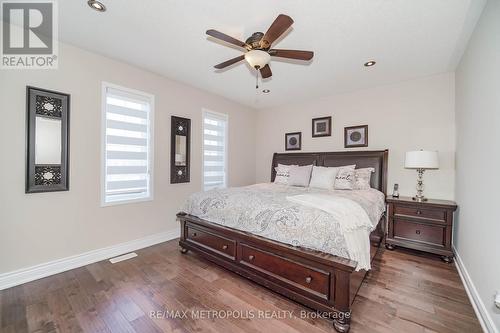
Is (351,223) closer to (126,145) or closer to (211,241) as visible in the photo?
(211,241)

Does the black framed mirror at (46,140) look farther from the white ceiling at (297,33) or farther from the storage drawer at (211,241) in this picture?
the storage drawer at (211,241)

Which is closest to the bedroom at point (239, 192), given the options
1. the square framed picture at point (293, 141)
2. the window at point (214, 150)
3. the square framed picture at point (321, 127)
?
the window at point (214, 150)

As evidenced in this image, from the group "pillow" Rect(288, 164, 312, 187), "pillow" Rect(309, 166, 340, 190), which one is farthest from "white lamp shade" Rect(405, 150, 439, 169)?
"pillow" Rect(288, 164, 312, 187)

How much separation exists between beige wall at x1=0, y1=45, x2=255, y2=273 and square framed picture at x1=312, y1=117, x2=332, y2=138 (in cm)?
237

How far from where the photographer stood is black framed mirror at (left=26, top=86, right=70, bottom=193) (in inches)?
90.5

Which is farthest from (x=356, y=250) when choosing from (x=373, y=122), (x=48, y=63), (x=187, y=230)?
(x=48, y=63)

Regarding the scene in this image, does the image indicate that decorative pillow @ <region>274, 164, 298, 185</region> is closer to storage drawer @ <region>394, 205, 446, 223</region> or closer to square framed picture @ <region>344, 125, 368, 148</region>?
square framed picture @ <region>344, 125, 368, 148</region>

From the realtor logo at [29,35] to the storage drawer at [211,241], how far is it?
2.56 metres

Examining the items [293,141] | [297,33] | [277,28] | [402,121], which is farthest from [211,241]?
[402,121]

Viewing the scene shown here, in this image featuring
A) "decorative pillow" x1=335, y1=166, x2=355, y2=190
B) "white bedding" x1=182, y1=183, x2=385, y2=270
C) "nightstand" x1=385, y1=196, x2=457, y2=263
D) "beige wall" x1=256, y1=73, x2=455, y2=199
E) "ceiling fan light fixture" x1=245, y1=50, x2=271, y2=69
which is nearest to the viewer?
"white bedding" x1=182, y1=183, x2=385, y2=270

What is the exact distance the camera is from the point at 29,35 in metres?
2.32

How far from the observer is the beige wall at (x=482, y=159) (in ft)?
5.27

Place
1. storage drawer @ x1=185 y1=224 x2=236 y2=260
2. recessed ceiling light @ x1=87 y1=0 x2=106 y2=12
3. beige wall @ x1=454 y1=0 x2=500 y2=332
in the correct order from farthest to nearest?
storage drawer @ x1=185 y1=224 x2=236 y2=260, recessed ceiling light @ x1=87 y1=0 x2=106 y2=12, beige wall @ x1=454 y1=0 x2=500 y2=332

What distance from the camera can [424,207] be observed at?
9.59 feet
